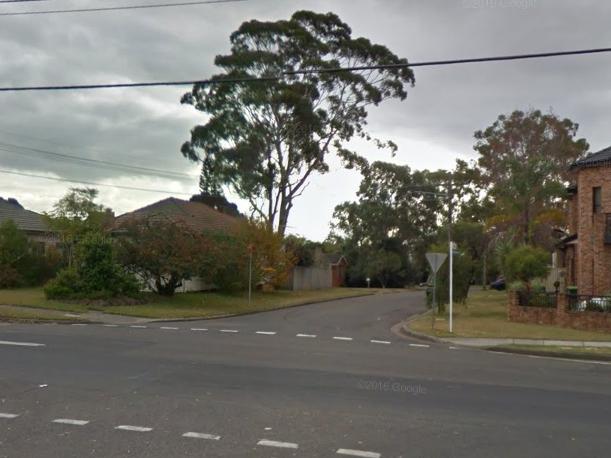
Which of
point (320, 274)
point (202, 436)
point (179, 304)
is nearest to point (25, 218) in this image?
point (320, 274)

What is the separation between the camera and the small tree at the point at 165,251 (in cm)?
2622

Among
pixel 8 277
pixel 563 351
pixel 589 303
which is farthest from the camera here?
pixel 8 277

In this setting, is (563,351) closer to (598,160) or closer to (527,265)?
(527,265)

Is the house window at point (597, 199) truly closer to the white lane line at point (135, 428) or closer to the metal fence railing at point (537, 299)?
the metal fence railing at point (537, 299)

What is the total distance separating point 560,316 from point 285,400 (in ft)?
52.0

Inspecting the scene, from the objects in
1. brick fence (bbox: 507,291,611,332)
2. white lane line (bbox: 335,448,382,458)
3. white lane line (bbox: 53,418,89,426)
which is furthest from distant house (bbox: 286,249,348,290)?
white lane line (bbox: 335,448,382,458)

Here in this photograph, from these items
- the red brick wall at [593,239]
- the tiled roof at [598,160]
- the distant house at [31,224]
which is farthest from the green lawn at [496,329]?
the distant house at [31,224]

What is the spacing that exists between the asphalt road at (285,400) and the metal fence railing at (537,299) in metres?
8.72

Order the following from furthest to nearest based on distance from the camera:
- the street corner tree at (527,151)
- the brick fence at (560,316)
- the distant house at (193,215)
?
the street corner tree at (527,151) → the distant house at (193,215) → the brick fence at (560,316)

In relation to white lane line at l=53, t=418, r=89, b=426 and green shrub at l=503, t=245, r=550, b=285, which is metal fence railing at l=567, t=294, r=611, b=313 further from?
white lane line at l=53, t=418, r=89, b=426

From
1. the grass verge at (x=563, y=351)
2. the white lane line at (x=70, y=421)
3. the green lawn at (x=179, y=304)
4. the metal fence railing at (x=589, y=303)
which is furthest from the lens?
the green lawn at (x=179, y=304)

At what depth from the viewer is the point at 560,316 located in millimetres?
21516

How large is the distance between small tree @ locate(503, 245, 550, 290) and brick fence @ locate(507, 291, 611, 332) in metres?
2.69

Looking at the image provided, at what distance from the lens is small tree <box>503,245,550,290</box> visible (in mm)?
25922
